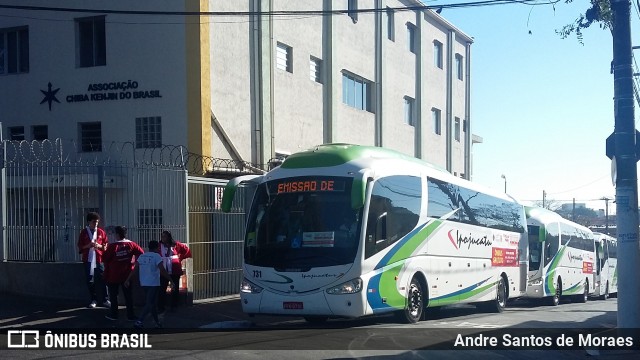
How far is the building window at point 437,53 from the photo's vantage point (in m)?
40.4

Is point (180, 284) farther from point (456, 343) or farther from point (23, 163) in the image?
point (456, 343)

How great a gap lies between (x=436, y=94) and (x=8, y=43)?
73.6 feet

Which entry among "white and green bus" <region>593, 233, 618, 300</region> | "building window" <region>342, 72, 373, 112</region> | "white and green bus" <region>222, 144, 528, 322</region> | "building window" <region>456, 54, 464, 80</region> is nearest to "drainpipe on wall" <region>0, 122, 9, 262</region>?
"white and green bus" <region>222, 144, 528, 322</region>

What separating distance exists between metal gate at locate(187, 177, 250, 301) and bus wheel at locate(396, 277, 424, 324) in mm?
4825

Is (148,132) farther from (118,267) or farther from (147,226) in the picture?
(118,267)

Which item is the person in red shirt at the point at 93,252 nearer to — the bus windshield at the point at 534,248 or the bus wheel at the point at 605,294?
the bus windshield at the point at 534,248

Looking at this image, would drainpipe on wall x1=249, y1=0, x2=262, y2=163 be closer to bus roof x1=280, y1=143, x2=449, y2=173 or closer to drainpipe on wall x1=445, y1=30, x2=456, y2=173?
bus roof x1=280, y1=143, x2=449, y2=173

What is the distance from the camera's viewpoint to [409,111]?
124 ft

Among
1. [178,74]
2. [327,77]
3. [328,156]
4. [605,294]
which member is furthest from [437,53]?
[328,156]

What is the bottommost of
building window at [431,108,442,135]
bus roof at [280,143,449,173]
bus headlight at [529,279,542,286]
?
bus headlight at [529,279,542,286]

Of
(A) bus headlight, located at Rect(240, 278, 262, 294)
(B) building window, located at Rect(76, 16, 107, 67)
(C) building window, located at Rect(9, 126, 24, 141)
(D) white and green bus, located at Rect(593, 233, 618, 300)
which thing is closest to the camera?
(A) bus headlight, located at Rect(240, 278, 262, 294)

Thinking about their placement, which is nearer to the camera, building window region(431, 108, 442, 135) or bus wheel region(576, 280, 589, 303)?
bus wheel region(576, 280, 589, 303)

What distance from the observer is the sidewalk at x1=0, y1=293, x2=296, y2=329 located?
1413 cm

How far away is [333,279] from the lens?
13.7m
